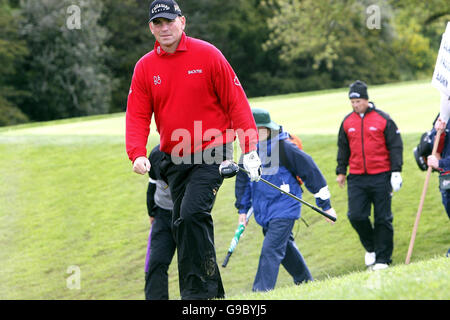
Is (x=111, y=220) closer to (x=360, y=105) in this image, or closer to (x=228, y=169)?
(x=360, y=105)

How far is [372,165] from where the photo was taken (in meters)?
9.71

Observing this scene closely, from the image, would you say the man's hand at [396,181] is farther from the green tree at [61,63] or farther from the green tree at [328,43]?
the green tree at [328,43]

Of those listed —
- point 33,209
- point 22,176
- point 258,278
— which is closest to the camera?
point 258,278

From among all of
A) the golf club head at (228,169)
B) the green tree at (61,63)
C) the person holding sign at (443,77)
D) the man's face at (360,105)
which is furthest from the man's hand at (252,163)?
the green tree at (61,63)

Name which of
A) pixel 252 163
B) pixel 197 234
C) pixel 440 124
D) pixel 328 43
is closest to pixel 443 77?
pixel 440 124

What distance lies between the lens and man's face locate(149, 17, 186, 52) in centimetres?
551

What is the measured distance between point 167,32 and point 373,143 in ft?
16.0

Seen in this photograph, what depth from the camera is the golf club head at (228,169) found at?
547cm

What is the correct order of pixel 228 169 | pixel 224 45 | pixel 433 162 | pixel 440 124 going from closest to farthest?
pixel 228 169, pixel 440 124, pixel 433 162, pixel 224 45
